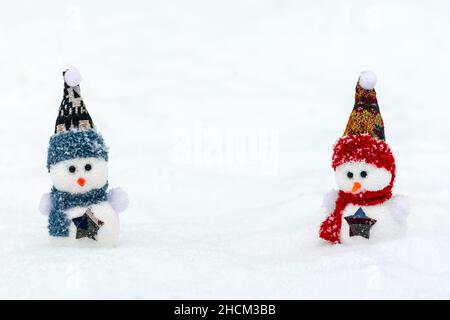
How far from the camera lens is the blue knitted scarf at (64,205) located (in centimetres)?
500

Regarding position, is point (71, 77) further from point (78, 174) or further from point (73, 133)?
point (78, 174)

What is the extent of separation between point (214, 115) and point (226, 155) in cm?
156

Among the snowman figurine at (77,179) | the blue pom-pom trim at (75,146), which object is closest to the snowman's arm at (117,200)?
the snowman figurine at (77,179)

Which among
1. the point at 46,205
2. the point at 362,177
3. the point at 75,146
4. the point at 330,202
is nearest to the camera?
the point at 75,146

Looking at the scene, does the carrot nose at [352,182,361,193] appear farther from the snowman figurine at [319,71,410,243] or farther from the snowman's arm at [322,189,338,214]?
the snowman's arm at [322,189,338,214]

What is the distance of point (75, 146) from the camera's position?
193 inches

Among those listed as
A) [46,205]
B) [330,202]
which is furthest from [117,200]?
[330,202]

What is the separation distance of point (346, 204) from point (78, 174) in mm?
1776

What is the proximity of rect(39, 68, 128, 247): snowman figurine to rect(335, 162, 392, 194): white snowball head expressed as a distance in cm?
154

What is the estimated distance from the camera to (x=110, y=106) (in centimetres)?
990

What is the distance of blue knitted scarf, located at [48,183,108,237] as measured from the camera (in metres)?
5.00
